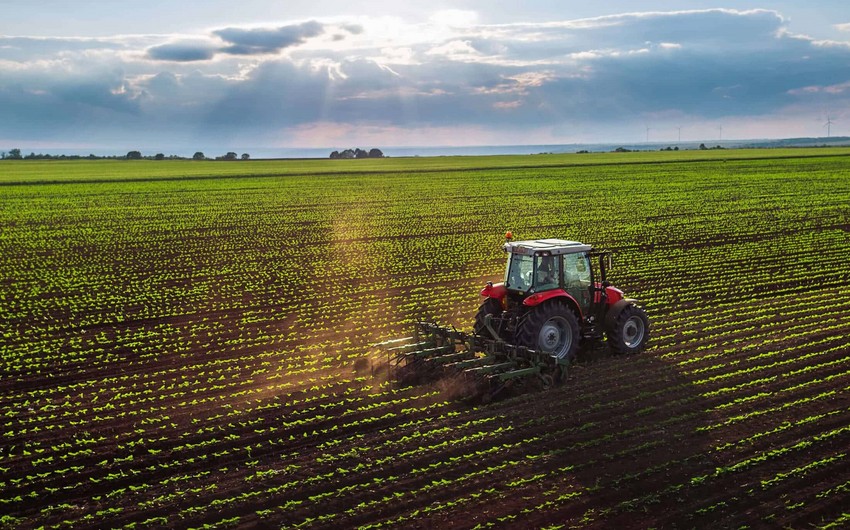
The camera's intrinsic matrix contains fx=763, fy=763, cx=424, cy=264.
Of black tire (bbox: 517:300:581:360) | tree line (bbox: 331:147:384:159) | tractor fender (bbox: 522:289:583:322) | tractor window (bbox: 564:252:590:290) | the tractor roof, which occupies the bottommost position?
black tire (bbox: 517:300:581:360)

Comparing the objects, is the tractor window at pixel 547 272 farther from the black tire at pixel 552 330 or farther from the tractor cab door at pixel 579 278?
the black tire at pixel 552 330

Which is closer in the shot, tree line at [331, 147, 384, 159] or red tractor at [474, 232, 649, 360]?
red tractor at [474, 232, 649, 360]

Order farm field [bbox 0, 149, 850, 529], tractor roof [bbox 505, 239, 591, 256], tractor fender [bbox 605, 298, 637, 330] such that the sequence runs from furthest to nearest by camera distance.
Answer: tractor fender [bbox 605, 298, 637, 330] < tractor roof [bbox 505, 239, 591, 256] < farm field [bbox 0, 149, 850, 529]

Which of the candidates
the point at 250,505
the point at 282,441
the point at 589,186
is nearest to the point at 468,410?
the point at 282,441

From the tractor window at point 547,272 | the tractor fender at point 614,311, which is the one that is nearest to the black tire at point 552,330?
the tractor window at point 547,272

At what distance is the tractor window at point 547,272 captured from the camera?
14.4 metres

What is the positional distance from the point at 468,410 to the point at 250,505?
4280 mm

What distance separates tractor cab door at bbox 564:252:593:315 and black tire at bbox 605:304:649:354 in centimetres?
68

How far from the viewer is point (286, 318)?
19906 mm

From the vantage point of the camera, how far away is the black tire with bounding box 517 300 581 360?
1385 cm

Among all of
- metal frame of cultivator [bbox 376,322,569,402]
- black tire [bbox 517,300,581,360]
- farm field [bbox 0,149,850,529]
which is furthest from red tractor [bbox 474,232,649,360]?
farm field [bbox 0,149,850,529]

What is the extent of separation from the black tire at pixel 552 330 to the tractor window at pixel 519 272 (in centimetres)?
69

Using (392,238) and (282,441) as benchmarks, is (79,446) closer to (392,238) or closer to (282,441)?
(282,441)

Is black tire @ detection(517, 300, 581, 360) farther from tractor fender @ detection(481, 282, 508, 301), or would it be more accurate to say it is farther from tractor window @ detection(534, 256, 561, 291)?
tractor fender @ detection(481, 282, 508, 301)
